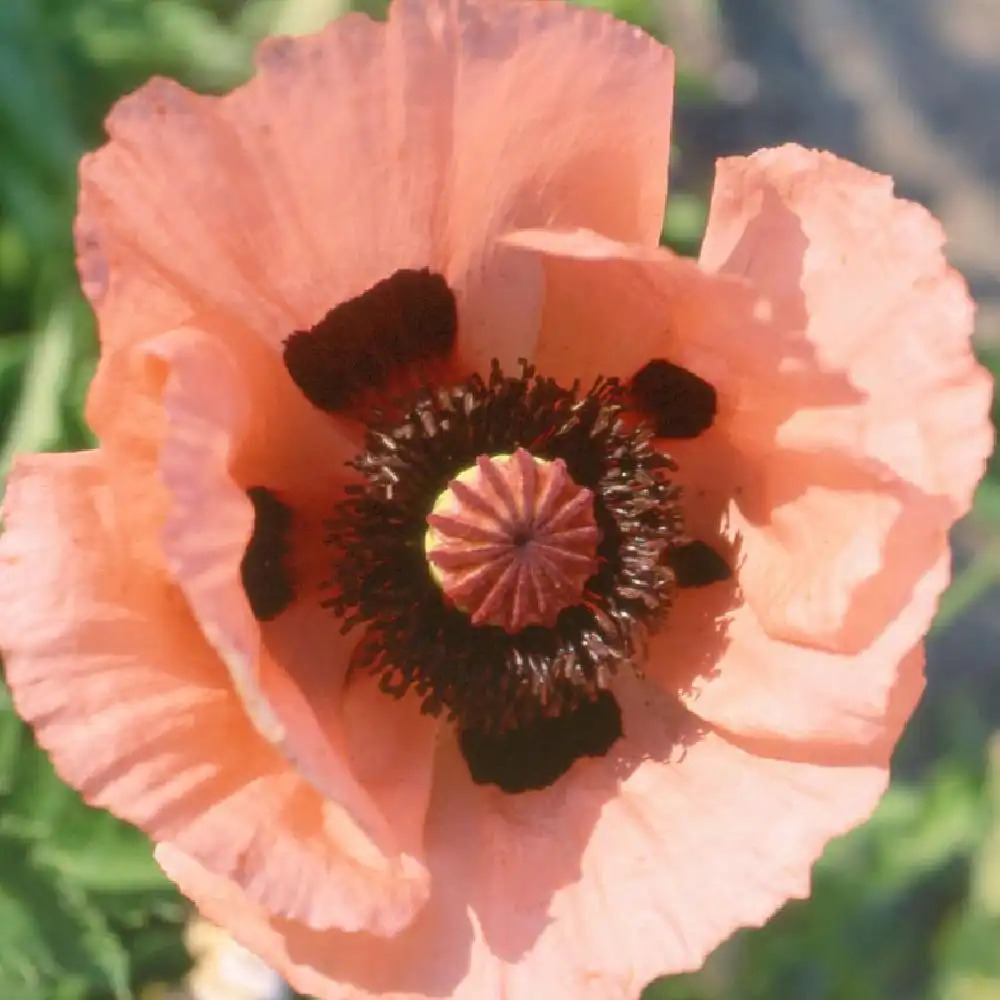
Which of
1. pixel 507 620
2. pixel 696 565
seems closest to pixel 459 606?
pixel 507 620

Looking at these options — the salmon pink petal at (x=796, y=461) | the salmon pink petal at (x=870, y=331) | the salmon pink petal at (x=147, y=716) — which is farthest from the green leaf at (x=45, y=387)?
the salmon pink petal at (x=870, y=331)

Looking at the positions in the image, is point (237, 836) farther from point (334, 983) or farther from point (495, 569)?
point (495, 569)

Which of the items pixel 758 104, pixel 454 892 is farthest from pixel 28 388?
pixel 758 104

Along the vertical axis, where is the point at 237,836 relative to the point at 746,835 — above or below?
above

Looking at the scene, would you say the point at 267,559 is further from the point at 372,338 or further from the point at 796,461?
the point at 796,461

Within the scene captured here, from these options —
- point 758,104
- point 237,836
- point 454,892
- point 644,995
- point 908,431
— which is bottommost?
point 644,995

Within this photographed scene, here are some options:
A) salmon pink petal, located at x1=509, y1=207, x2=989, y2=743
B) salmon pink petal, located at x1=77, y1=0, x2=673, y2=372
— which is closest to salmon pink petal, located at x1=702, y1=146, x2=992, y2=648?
salmon pink petal, located at x1=509, y1=207, x2=989, y2=743

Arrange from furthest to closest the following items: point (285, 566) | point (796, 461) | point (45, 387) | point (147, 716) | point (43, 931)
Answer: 1. point (45, 387)
2. point (43, 931)
3. point (285, 566)
4. point (796, 461)
5. point (147, 716)
